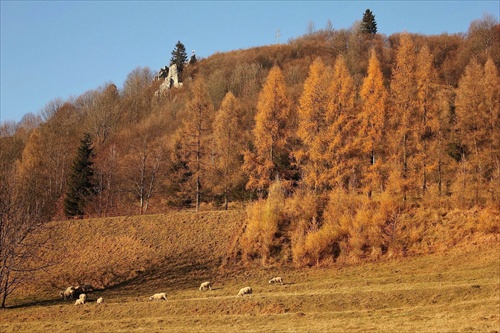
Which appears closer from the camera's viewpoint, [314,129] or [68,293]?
[68,293]

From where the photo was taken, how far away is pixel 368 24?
420 feet

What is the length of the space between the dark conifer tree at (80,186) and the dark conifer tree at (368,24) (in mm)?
90534

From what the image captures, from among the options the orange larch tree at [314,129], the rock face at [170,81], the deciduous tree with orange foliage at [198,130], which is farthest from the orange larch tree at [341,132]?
the rock face at [170,81]

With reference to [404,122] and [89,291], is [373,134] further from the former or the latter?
[89,291]

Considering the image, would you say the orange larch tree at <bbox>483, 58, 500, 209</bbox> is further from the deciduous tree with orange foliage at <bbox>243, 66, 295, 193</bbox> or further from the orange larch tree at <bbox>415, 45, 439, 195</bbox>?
the deciduous tree with orange foliage at <bbox>243, 66, 295, 193</bbox>

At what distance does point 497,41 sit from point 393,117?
7656 cm

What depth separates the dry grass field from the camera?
19969 millimetres

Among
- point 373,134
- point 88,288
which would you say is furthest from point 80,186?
point 373,134

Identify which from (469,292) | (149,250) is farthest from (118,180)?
(469,292)

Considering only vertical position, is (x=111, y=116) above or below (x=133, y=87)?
below

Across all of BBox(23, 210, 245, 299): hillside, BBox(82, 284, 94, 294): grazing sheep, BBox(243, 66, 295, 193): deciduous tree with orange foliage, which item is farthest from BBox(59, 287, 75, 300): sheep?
BBox(243, 66, 295, 193): deciduous tree with orange foliage

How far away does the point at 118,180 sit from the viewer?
6856 cm

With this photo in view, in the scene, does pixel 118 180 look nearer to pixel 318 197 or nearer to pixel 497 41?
pixel 318 197

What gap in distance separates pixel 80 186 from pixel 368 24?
321ft
